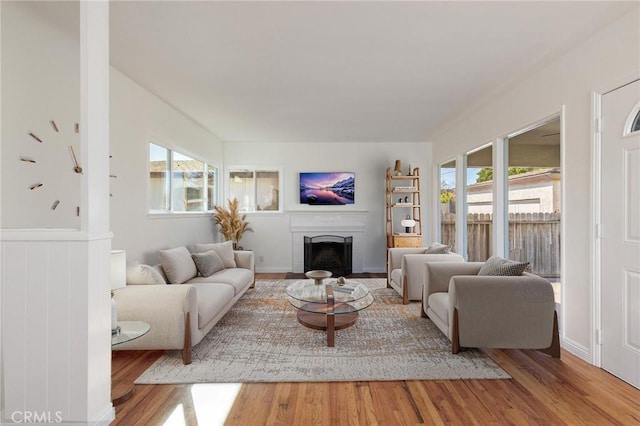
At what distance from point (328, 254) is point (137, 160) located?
400 centimetres

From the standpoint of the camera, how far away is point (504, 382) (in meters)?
2.44

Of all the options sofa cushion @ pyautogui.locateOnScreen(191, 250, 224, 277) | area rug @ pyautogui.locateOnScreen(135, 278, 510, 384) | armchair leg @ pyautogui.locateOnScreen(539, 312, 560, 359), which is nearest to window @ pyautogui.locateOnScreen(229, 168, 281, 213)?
sofa cushion @ pyautogui.locateOnScreen(191, 250, 224, 277)

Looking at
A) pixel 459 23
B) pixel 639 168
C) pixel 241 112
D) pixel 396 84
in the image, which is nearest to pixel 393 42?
pixel 459 23

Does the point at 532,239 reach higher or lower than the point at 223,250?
higher

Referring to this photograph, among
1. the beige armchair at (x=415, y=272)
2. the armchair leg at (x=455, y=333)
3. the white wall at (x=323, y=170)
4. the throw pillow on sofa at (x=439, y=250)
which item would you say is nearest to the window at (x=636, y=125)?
the armchair leg at (x=455, y=333)

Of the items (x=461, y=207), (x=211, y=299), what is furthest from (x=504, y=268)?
(x=211, y=299)

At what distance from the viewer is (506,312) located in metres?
2.73

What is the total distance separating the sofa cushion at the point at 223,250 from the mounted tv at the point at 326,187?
2343mm

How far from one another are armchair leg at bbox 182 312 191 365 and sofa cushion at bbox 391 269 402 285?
9.36ft

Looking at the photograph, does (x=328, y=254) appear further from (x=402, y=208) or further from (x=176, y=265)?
(x=176, y=265)

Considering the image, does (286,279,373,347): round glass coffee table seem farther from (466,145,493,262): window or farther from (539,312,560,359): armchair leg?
(466,145,493,262): window

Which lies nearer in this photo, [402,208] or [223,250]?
[223,250]

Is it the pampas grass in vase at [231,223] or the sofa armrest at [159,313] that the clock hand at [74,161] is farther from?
the pampas grass in vase at [231,223]

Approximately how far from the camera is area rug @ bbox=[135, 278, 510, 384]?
8.30 ft
